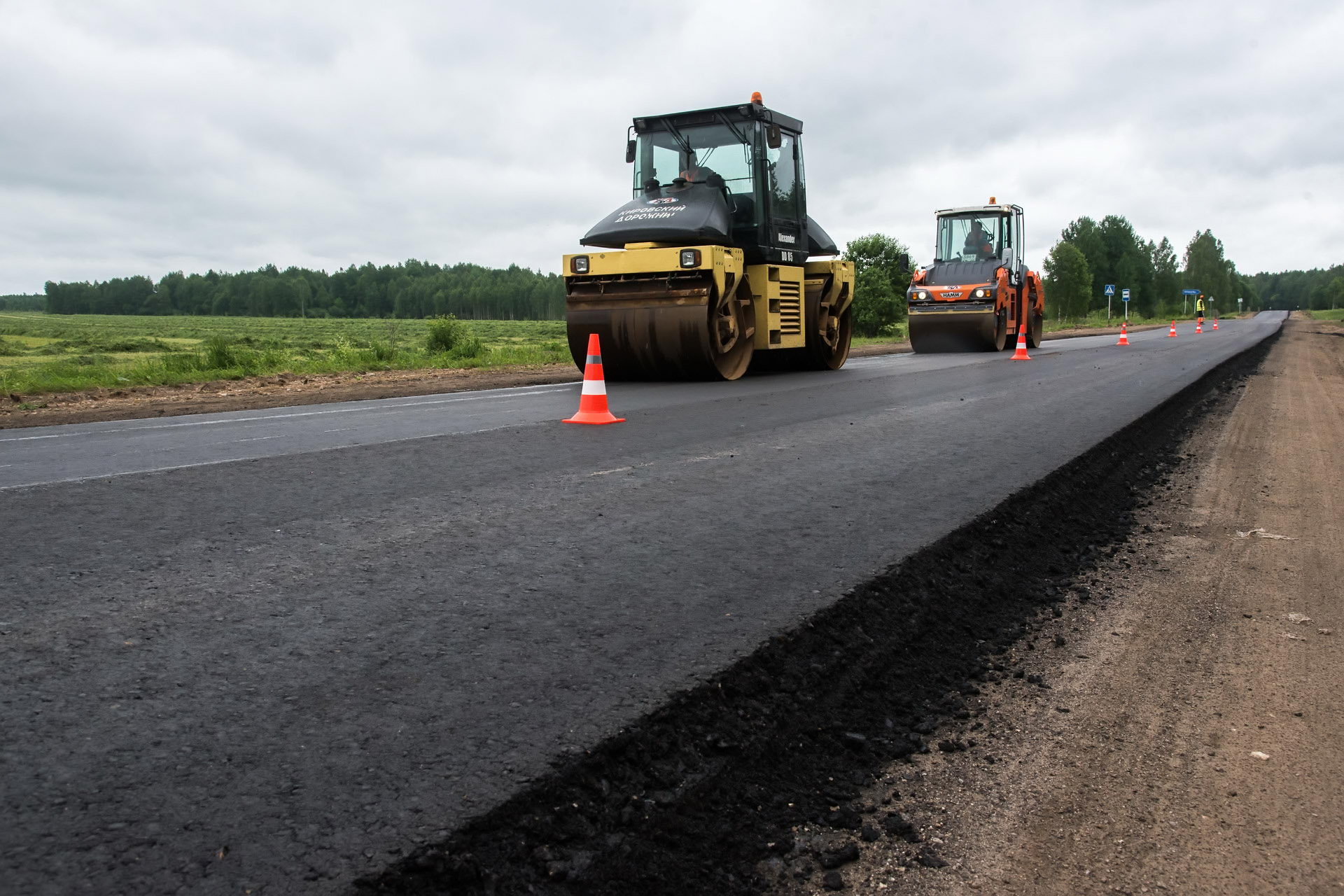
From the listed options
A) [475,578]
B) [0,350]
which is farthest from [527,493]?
[0,350]

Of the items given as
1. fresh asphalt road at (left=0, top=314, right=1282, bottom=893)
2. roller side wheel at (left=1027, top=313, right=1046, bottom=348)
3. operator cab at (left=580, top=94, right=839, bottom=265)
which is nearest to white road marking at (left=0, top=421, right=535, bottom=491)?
fresh asphalt road at (left=0, top=314, right=1282, bottom=893)

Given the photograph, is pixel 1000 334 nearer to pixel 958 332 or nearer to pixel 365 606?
pixel 958 332

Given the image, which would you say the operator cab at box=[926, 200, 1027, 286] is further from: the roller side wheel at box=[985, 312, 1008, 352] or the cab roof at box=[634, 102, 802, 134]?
the cab roof at box=[634, 102, 802, 134]

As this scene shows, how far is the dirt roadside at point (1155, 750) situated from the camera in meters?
2.11

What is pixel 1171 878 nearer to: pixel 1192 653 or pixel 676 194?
pixel 1192 653

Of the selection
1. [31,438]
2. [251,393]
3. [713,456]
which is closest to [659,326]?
[251,393]

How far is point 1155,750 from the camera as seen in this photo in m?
2.69

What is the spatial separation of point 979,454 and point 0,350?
3432 centimetres

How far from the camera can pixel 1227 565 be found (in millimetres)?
4703

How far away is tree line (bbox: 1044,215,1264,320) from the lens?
94875mm

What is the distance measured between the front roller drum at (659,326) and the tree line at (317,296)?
4889 inches

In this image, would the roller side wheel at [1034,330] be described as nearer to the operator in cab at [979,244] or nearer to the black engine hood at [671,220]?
the operator in cab at [979,244]

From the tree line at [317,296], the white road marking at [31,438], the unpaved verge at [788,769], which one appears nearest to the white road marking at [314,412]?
the white road marking at [31,438]

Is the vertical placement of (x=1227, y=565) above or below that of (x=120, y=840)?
below
